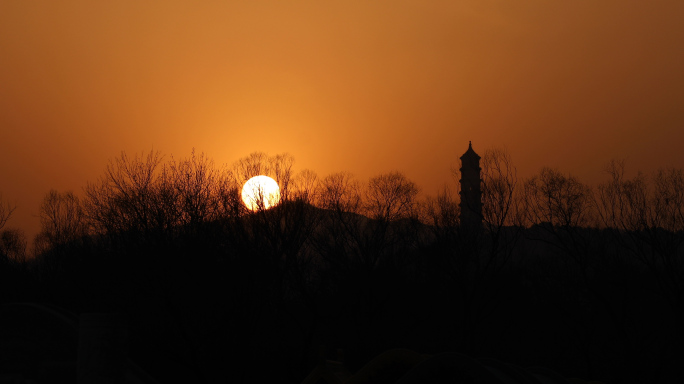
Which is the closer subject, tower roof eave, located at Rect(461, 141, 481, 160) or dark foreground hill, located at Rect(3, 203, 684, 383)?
dark foreground hill, located at Rect(3, 203, 684, 383)

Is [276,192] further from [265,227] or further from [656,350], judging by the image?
[656,350]

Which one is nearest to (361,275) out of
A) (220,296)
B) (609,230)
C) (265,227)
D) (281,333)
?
(281,333)

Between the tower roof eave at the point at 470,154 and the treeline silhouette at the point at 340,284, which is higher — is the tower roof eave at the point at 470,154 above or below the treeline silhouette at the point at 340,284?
above

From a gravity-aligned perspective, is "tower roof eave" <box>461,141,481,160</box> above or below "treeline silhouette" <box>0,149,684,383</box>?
above

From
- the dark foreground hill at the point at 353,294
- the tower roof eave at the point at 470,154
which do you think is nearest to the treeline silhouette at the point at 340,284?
the dark foreground hill at the point at 353,294

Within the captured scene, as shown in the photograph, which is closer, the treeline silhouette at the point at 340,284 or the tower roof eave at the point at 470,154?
the treeline silhouette at the point at 340,284

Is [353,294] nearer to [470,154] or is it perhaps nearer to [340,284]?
[340,284]

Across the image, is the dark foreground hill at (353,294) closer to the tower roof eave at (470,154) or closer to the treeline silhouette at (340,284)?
the treeline silhouette at (340,284)

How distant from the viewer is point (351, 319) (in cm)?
3684

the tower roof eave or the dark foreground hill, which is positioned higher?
the tower roof eave

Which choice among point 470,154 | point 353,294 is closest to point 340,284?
point 353,294

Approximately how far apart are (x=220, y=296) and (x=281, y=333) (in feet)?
40.1

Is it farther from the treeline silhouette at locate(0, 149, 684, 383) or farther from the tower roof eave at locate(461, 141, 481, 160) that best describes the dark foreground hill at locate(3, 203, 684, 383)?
the tower roof eave at locate(461, 141, 481, 160)

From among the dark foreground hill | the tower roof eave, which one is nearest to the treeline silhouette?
the dark foreground hill
